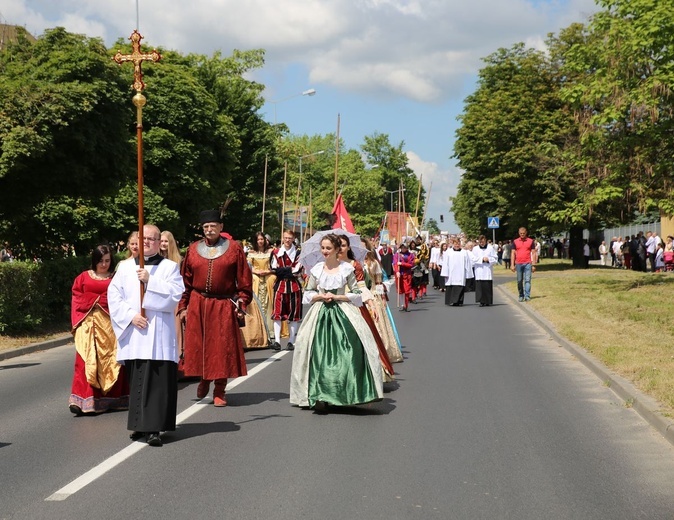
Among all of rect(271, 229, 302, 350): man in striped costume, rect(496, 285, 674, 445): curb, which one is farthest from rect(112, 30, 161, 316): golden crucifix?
rect(271, 229, 302, 350): man in striped costume

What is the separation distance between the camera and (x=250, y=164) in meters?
57.0

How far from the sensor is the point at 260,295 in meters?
16.9

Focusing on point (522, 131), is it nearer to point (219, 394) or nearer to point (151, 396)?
point (219, 394)

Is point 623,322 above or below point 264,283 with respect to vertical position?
below

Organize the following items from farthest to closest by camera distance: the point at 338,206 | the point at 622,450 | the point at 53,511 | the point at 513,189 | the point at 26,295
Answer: the point at 513,189, the point at 26,295, the point at 338,206, the point at 622,450, the point at 53,511

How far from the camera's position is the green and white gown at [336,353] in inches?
364

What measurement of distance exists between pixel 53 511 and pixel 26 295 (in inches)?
492

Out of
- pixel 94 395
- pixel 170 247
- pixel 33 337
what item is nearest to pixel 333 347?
pixel 170 247

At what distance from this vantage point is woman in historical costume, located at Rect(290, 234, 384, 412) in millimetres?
9234

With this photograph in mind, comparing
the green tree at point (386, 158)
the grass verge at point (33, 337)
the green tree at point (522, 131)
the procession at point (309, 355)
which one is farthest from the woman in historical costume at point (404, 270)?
the green tree at point (386, 158)

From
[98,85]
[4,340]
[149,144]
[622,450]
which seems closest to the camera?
[622,450]

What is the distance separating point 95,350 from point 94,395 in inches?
16.3

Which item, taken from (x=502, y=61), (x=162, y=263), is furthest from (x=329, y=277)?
(x=502, y=61)

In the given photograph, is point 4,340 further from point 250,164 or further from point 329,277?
point 250,164
